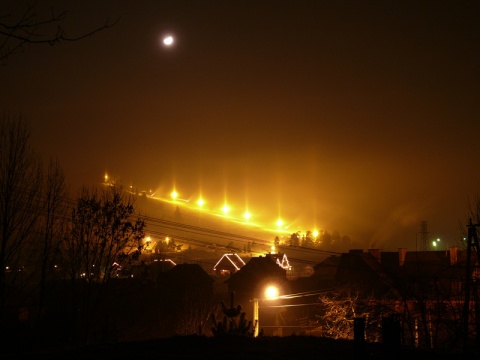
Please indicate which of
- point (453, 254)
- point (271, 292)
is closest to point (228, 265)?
point (271, 292)

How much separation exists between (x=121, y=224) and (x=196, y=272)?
3406 cm

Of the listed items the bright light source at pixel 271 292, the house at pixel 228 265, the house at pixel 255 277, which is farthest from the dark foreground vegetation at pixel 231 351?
the house at pixel 228 265

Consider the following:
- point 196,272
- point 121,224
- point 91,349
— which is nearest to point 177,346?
point 91,349

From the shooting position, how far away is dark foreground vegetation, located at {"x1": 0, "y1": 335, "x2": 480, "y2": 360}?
31.0ft

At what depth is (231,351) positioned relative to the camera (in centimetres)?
1031

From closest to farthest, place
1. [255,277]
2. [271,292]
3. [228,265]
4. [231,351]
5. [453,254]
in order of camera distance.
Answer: [231,351]
[453,254]
[271,292]
[255,277]
[228,265]

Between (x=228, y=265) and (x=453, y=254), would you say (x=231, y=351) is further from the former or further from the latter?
(x=228, y=265)

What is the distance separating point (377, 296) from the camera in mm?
35156

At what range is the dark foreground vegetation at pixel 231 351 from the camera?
946cm

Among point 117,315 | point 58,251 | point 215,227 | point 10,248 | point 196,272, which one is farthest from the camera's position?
point 215,227

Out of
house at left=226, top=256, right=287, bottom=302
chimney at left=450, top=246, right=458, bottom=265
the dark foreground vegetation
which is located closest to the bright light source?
house at left=226, top=256, right=287, bottom=302

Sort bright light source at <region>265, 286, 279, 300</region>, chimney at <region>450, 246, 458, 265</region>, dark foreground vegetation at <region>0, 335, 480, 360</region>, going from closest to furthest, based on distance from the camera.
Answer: dark foreground vegetation at <region>0, 335, 480, 360</region> < chimney at <region>450, 246, 458, 265</region> < bright light source at <region>265, 286, 279, 300</region>

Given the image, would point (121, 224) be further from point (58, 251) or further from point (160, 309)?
point (160, 309)

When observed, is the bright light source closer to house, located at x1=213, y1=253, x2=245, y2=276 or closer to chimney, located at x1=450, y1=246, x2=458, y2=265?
chimney, located at x1=450, y1=246, x2=458, y2=265
